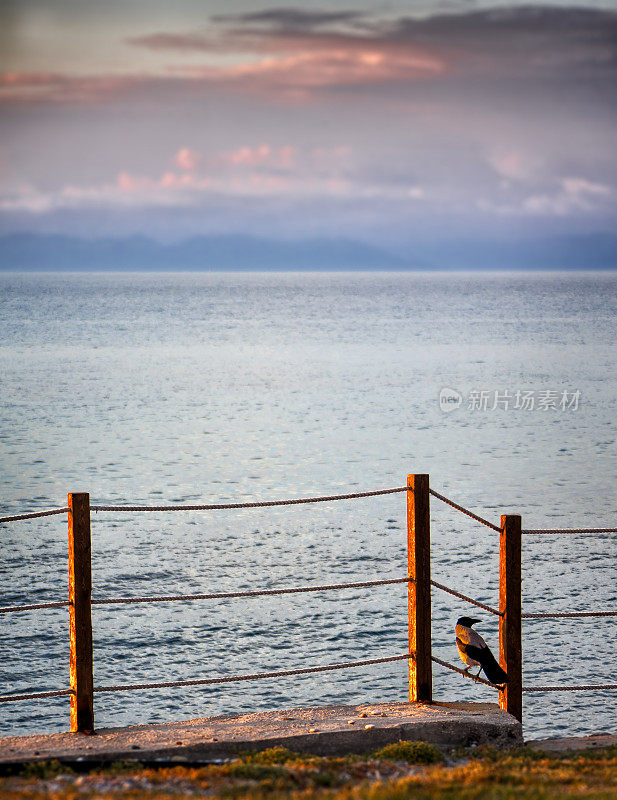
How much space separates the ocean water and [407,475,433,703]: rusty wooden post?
23.0 feet

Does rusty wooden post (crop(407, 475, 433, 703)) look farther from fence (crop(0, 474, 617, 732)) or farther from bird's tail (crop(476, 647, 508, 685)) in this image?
bird's tail (crop(476, 647, 508, 685))

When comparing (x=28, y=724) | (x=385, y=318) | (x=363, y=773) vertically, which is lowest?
(x=28, y=724)

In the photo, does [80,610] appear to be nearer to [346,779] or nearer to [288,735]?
[288,735]

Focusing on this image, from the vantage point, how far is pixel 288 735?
499 centimetres

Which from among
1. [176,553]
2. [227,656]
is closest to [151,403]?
[176,553]

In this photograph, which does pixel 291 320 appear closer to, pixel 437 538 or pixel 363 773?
pixel 437 538

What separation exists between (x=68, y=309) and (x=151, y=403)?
302ft

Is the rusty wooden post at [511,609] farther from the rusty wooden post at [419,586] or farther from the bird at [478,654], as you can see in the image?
the rusty wooden post at [419,586]

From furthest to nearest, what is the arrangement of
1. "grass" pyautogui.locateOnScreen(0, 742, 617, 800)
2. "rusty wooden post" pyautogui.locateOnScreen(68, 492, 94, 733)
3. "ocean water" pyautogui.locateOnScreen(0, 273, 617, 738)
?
"ocean water" pyautogui.locateOnScreen(0, 273, 617, 738) → "rusty wooden post" pyautogui.locateOnScreen(68, 492, 94, 733) → "grass" pyautogui.locateOnScreen(0, 742, 617, 800)

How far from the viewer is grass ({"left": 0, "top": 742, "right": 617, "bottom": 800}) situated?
4234 millimetres

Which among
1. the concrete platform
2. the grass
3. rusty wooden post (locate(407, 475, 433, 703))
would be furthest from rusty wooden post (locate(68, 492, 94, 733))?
rusty wooden post (locate(407, 475, 433, 703))

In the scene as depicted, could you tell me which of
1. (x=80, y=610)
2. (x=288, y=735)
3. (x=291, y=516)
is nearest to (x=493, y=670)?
(x=288, y=735)

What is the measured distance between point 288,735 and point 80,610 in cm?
122

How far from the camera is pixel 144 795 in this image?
4.21m
